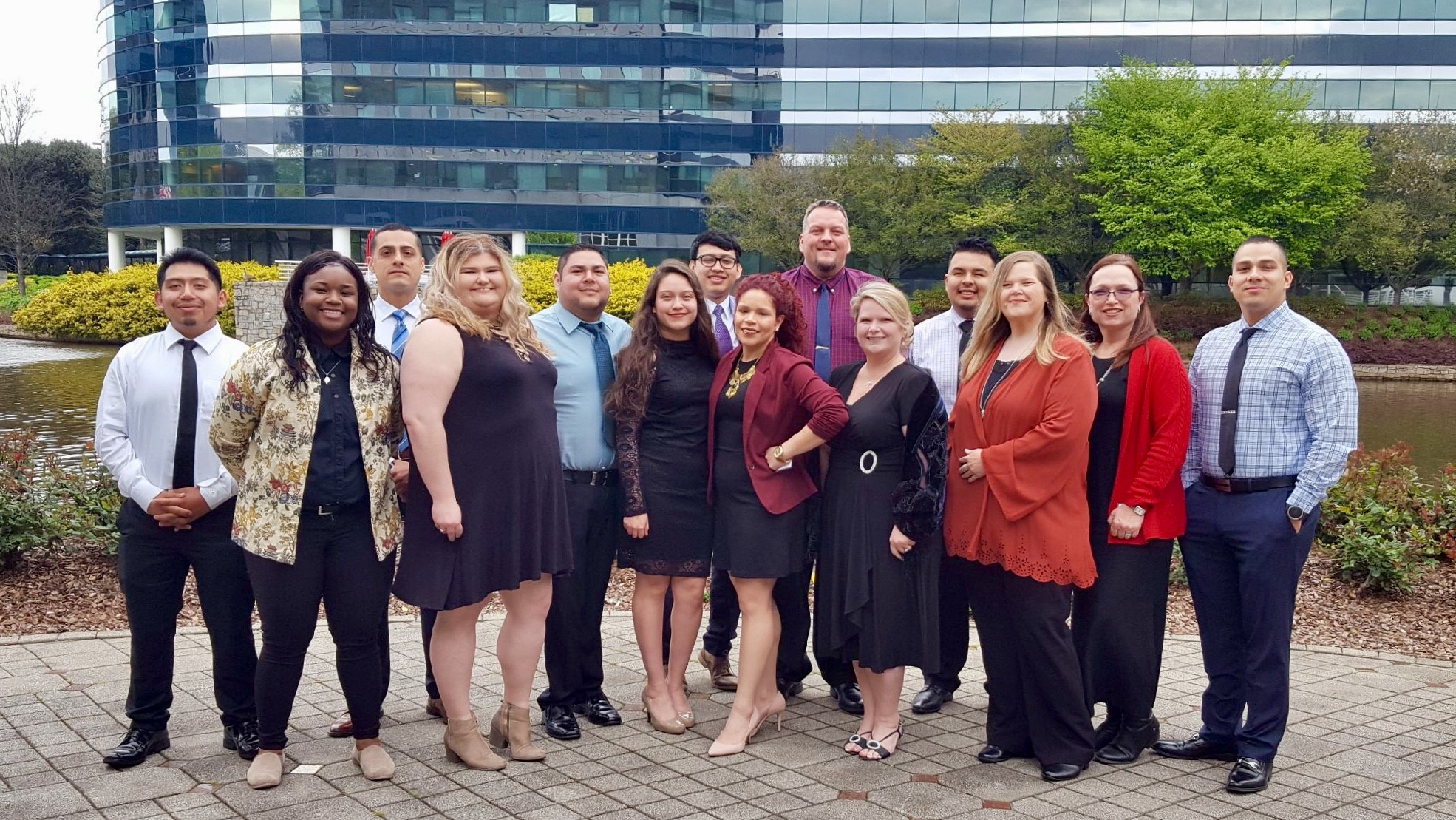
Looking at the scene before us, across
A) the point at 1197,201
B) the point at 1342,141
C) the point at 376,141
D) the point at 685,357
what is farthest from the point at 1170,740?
the point at 376,141

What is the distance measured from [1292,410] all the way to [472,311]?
3468 mm

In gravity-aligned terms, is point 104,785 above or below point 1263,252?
below

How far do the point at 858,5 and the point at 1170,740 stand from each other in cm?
5323

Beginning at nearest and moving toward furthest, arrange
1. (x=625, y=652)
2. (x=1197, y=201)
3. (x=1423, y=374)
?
(x=625, y=652)
(x=1423, y=374)
(x=1197, y=201)

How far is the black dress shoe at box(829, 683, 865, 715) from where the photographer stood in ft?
18.8

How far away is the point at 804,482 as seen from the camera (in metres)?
5.20

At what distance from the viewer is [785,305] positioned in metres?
5.26

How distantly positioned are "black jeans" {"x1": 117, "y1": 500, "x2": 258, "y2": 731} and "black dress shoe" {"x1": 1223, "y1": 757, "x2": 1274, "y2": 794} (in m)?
4.12

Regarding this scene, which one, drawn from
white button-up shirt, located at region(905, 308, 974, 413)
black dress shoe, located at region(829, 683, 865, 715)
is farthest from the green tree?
black dress shoe, located at region(829, 683, 865, 715)

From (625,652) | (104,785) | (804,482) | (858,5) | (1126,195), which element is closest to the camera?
(104,785)

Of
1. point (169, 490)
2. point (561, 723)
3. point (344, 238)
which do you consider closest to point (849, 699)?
point (561, 723)

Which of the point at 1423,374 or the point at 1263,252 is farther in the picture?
the point at 1423,374

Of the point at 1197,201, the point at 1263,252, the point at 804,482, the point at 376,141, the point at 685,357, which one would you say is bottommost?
the point at 804,482

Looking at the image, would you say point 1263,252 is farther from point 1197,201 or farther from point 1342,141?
point 1342,141
